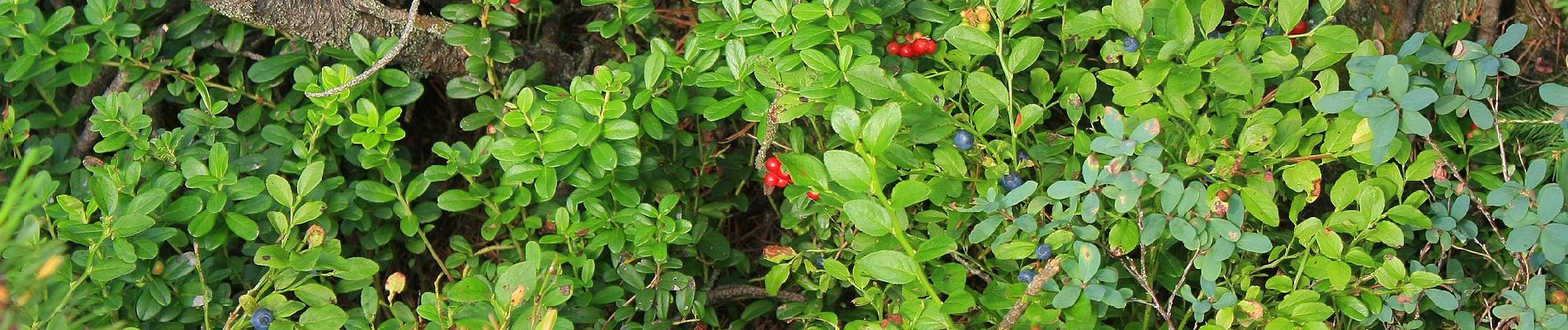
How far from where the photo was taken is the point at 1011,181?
1530 millimetres

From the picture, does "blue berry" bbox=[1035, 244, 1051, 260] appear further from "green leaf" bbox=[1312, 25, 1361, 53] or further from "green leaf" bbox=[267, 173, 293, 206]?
"green leaf" bbox=[267, 173, 293, 206]

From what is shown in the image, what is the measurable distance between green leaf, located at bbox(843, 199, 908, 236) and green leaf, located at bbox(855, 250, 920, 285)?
6 cm

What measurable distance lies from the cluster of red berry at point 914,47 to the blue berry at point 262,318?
1.01 m

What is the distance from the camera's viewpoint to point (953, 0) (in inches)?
67.3

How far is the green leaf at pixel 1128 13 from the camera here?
1484 mm

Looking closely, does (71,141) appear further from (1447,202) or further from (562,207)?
(1447,202)

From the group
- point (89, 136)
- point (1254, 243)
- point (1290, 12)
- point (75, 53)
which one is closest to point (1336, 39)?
point (1290, 12)

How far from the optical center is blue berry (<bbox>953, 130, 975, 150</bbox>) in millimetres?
1504

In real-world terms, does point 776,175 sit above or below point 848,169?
below

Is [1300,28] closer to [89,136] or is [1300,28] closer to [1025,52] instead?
[1025,52]

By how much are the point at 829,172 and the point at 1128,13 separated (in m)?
0.51

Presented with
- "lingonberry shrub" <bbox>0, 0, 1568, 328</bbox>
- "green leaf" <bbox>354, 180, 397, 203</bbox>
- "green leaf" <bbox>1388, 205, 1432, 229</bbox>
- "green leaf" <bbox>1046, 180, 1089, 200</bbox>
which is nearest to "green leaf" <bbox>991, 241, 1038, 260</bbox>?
"lingonberry shrub" <bbox>0, 0, 1568, 328</bbox>

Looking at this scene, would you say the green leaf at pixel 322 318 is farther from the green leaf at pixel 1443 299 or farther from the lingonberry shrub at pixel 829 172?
the green leaf at pixel 1443 299

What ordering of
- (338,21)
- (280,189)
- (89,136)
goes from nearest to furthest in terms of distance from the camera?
(280,189) → (338,21) → (89,136)
